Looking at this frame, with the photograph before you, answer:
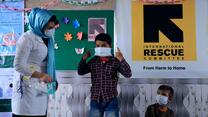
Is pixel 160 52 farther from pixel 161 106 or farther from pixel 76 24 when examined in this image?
pixel 76 24

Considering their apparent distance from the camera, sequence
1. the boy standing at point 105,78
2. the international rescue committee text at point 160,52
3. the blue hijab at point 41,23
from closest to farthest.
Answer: the blue hijab at point 41,23 → the boy standing at point 105,78 → the international rescue committee text at point 160,52

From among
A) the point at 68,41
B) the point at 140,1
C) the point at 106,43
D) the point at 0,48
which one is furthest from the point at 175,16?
the point at 0,48

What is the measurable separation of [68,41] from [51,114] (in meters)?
0.80

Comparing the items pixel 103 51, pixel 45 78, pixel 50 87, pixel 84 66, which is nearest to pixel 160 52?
pixel 103 51

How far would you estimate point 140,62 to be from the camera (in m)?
3.43

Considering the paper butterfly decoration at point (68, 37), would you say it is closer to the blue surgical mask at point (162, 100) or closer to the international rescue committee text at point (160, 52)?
the international rescue committee text at point (160, 52)

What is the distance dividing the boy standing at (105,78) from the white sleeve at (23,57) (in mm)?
972

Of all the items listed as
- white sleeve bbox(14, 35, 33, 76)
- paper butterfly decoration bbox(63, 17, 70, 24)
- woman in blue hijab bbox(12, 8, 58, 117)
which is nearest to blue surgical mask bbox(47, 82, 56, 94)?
woman in blue hijab bbox(12, 8, 58, 117)

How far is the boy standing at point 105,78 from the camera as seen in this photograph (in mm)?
2930

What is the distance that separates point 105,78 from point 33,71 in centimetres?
99

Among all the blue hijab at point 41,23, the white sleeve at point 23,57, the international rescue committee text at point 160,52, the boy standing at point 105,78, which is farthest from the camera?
the international rescue committee text at point 160,52

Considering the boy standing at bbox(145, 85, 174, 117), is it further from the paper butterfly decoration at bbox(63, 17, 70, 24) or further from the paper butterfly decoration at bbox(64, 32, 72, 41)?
the paper butterfly decoration at bbox(63, 17, 70, 24)

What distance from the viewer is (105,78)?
295 centimetres

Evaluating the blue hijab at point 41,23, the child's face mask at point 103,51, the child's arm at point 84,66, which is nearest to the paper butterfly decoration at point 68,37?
the child's arm at point 84,66
